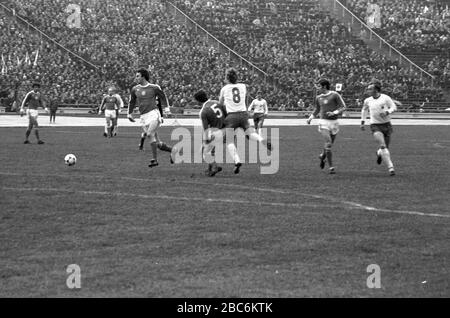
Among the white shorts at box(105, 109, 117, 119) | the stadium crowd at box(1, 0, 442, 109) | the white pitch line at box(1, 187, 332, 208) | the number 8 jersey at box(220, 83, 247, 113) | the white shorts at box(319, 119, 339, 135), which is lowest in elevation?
the white pitch line at box(1, 187, 332, 208)

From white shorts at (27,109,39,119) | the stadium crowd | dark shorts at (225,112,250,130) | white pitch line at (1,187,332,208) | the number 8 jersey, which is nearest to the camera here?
white pitch line at (1,187,332,208)

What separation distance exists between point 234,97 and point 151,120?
276 cm

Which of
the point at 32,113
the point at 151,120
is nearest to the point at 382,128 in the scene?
the point at 151,120

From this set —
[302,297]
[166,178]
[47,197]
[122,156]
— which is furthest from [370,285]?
[122,156]

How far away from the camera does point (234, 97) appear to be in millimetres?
17703

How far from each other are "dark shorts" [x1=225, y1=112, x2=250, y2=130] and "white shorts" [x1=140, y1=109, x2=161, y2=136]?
7.56 feet

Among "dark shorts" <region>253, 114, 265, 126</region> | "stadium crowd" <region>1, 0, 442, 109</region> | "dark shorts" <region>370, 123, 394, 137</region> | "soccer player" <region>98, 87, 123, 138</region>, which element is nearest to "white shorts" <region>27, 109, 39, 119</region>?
"soccer player" <region>98, 87, 123, 138</region>

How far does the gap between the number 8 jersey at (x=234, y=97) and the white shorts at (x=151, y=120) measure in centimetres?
238

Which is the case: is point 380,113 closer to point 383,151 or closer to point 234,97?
point 383,151

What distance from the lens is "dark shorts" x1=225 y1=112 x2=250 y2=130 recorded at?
17.8 metres

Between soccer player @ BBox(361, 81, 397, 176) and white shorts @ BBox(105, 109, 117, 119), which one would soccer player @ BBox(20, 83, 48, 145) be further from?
soccer player @ BBox(361, 81, 397, 176)

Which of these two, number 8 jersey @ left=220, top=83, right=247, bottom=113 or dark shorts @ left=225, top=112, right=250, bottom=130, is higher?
number 8 jersey @ left=220, top=83, right=247, bottom=113

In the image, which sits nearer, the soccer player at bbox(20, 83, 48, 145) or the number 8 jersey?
the number 8 jersey

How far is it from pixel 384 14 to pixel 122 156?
5048cm
